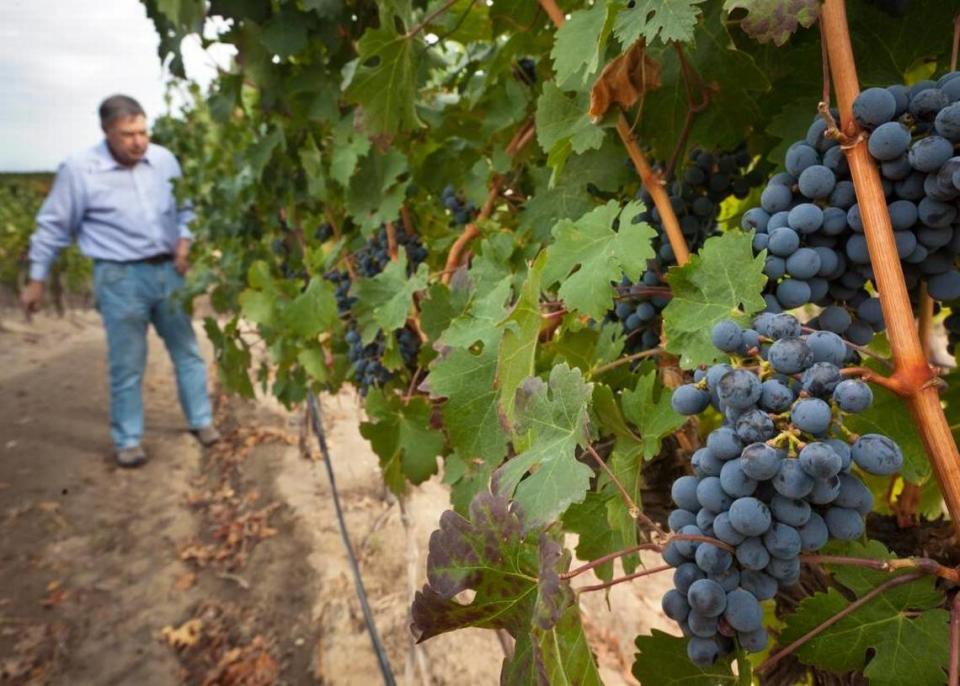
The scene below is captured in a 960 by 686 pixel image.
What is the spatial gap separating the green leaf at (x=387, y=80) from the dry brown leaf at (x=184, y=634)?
117 inches

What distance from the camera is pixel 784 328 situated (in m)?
0.64

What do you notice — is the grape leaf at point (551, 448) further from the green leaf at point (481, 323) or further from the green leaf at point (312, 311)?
the green leaf at point (312, 311)

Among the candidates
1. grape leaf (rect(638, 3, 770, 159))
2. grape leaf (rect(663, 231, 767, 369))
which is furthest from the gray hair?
grape leaf (rect(663, 231, 767, 369))

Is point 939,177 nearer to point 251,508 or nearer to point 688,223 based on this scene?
point 688,223

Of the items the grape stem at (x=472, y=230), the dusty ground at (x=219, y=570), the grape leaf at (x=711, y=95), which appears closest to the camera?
the grape leaf at (x=711, y=95)

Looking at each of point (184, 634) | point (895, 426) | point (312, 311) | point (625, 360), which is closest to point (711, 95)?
point (625, 360)

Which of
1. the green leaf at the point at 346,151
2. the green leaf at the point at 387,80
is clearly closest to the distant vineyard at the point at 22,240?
the green leaf at the point at 346,151

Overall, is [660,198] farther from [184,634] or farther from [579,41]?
[184,634]

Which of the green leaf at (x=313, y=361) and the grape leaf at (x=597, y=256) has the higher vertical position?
the green leaf at (x=313, y=361)

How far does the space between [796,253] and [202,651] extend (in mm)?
3517

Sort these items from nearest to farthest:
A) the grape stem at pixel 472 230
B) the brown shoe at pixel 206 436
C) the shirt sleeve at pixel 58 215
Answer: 1. the grape stem at pixel 472 230
2. the shirt sleeve at pixel 58 215
3. the brown shoe at pixel 206 436

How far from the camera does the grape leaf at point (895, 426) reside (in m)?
0.89

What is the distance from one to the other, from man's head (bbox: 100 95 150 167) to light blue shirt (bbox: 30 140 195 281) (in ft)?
0.29

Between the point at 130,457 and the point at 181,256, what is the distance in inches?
65.8
